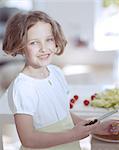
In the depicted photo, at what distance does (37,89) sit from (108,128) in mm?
274

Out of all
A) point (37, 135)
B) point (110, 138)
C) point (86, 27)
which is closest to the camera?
point (37, 135)

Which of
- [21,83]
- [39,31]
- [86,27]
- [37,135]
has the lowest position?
[86,27]

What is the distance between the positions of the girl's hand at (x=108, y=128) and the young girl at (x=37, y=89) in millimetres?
132

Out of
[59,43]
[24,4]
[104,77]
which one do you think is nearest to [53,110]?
[59,43]

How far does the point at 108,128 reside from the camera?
1067 millimetres

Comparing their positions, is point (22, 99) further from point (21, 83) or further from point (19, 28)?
point (19, 28)

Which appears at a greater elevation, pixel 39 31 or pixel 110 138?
pixel 39 31

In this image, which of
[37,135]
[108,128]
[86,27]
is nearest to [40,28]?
[37,135]

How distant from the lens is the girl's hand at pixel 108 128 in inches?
41.3

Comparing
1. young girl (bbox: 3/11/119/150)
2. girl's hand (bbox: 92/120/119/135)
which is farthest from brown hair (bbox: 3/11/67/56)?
girl's hand (bbox: 92/120/119/135)

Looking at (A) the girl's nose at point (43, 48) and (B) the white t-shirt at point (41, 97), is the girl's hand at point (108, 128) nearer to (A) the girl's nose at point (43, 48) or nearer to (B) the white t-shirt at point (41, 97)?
(B) the white t-shirt at point (41, 97)

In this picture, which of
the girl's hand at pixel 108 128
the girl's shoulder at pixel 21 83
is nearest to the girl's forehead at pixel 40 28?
the girl's shoulder at pixel 21 83

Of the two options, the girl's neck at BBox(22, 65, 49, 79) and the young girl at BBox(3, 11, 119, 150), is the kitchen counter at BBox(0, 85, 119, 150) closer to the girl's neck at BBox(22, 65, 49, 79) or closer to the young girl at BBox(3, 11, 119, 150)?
the young girl at BBox(3, 11, 119, 150)

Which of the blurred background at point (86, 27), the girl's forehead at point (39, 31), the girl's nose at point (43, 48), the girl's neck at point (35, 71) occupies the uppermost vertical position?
the girl's forehead at point (39, 31)
